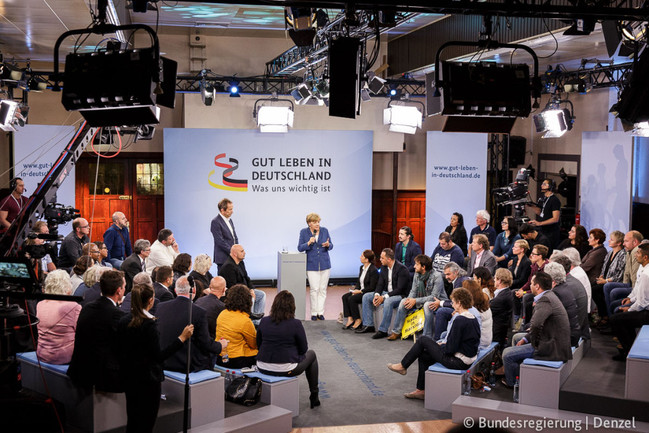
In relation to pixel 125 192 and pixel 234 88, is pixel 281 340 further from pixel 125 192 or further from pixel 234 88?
pixel 125 192

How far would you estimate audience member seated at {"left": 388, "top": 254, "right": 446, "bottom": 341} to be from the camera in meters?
7.72

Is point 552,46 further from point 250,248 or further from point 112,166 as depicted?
point 112,166

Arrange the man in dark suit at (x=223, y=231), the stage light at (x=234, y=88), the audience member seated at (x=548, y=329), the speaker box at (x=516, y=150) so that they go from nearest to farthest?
the audience member seated at (x=548, y=329) < the man in dark suit at (x=223, y=231) < the stage light at (x=234, y=88) < the speaker box at (x=516, y=150)

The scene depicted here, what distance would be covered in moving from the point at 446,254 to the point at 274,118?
11.7 ft

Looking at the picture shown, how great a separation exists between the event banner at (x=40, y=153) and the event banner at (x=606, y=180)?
7622 mm

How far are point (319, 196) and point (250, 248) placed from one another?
53.8 inches

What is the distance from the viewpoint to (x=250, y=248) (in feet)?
36.0

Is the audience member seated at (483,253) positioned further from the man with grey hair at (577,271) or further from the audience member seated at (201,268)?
the audience member seated at (201,268)

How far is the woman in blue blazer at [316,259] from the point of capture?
8.92 metres

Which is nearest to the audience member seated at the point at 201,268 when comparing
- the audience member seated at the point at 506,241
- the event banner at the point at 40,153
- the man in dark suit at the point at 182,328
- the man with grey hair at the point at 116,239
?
the man in dark suit at the point at 182,328

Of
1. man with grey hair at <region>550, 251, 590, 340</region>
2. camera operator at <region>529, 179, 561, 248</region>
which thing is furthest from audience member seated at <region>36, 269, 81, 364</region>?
camera operator at <region>529, 179, 561, 248</region>

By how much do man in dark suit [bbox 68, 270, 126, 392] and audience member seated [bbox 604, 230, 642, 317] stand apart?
17.3ft

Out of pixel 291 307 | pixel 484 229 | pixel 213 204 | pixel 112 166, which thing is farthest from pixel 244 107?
pixel 291 307

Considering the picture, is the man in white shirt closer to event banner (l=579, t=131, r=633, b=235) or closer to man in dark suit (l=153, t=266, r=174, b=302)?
man in dark suit (l=153, t=266, r=174, b=302)
